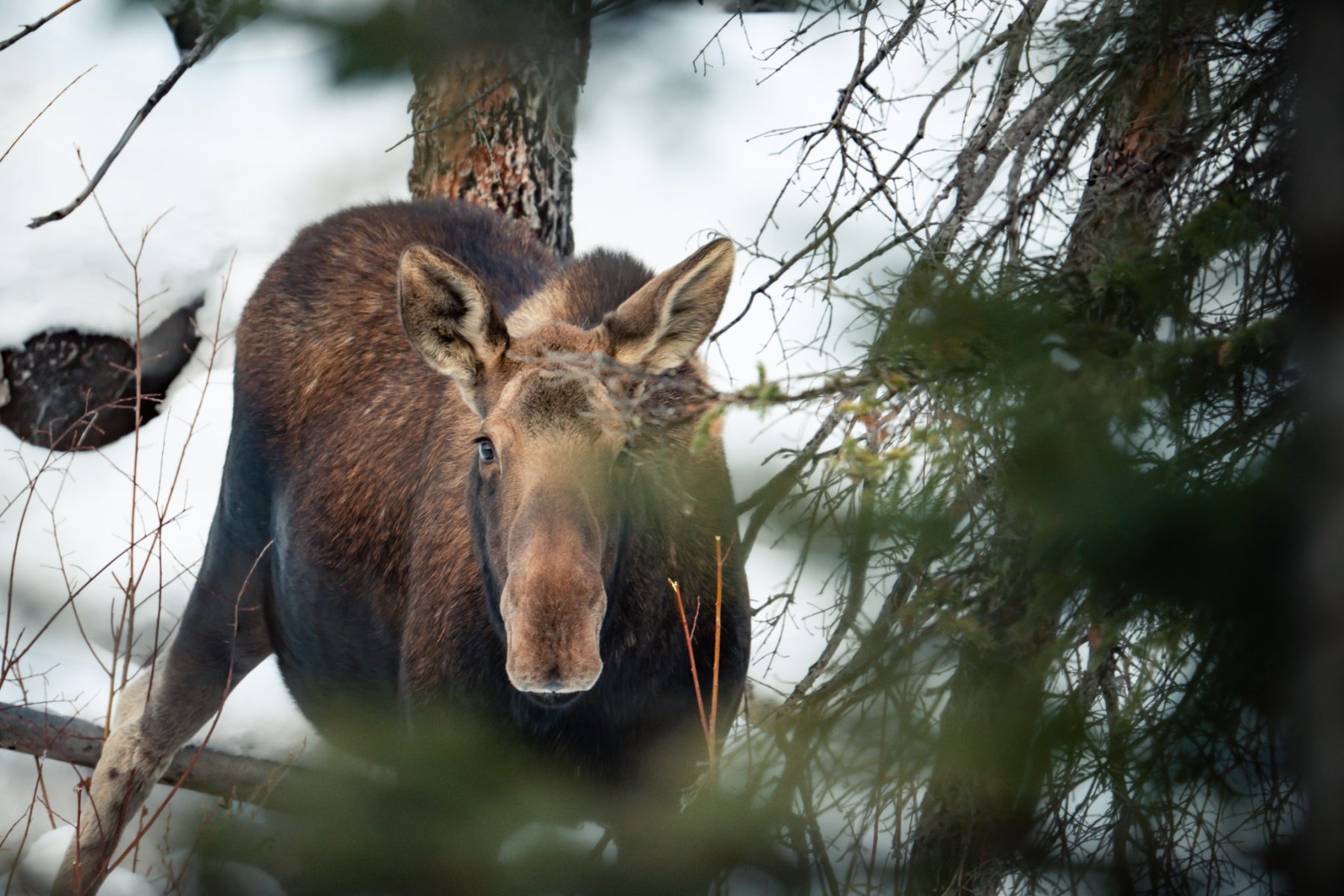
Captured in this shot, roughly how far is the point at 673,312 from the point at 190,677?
3008 millimetres

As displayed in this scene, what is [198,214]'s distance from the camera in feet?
28.9

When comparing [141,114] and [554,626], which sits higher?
[141,114]

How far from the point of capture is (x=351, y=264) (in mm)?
4730

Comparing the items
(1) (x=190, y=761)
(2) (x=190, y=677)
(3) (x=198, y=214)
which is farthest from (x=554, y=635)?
(3) (x=198, y=214)

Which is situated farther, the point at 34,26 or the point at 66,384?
the point at 66,384

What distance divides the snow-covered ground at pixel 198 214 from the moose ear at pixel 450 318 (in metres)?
2.26

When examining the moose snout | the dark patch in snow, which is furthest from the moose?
the dark patch in snow

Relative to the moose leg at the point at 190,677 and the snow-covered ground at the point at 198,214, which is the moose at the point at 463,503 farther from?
the snow-covered ground at the point at 198,214

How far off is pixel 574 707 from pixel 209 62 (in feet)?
27.9

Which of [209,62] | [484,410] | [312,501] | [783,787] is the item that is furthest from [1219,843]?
[209,62]

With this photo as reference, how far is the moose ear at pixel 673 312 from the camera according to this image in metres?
3.14

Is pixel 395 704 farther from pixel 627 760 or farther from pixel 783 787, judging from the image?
pixel 783 787

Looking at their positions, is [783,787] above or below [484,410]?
below

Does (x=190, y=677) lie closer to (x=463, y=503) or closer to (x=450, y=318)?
(x=463, y=503)
